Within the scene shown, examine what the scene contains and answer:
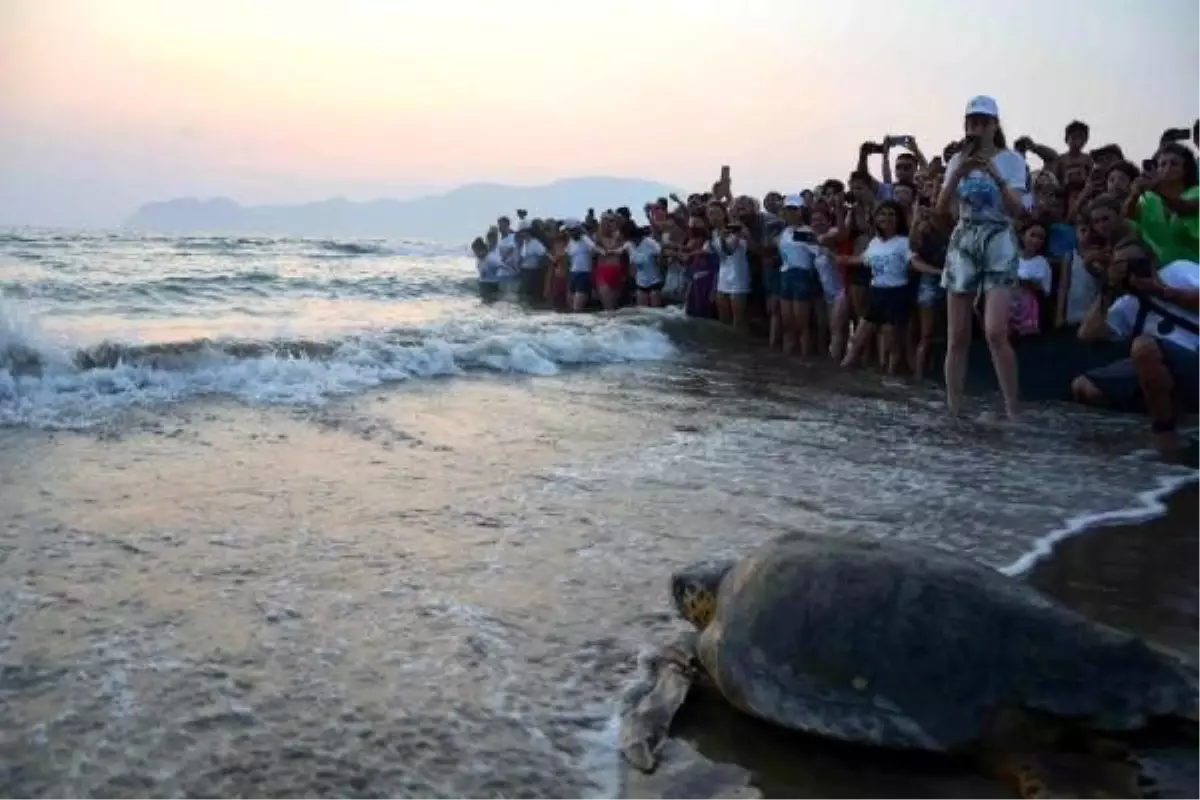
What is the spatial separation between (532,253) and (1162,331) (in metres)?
13.3

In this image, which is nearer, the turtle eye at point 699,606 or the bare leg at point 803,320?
the turtle eye at point 699,606

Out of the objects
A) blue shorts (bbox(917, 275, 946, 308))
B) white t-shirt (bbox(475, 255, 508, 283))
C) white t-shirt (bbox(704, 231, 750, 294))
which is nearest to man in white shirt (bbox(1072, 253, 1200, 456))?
blue shorts (bbox(917, 275, 946, 308))

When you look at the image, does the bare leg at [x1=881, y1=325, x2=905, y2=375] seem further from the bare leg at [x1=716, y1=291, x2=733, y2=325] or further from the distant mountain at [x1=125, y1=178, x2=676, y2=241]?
the distant mountain at [x1=125, y1=178, x2=676, y2=241]

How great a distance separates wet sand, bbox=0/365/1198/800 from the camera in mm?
2020

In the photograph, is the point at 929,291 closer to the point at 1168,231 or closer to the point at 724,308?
the point at 1168,231

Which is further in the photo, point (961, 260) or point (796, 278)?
point (796, 278)

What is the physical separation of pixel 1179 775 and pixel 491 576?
6.02ft

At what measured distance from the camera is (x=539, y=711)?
224 centimetres

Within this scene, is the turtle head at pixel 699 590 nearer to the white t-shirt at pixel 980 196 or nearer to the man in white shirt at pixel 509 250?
the white t-shirt at pixel 980 196

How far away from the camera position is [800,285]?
31.3 feet

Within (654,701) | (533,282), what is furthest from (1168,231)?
(533,282)

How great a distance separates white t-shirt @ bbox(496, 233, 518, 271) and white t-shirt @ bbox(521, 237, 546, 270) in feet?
1.38

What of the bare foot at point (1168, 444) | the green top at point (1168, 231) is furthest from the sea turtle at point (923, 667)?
the green top at point (1168, 231)

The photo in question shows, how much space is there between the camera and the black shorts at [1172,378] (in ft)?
16.5
